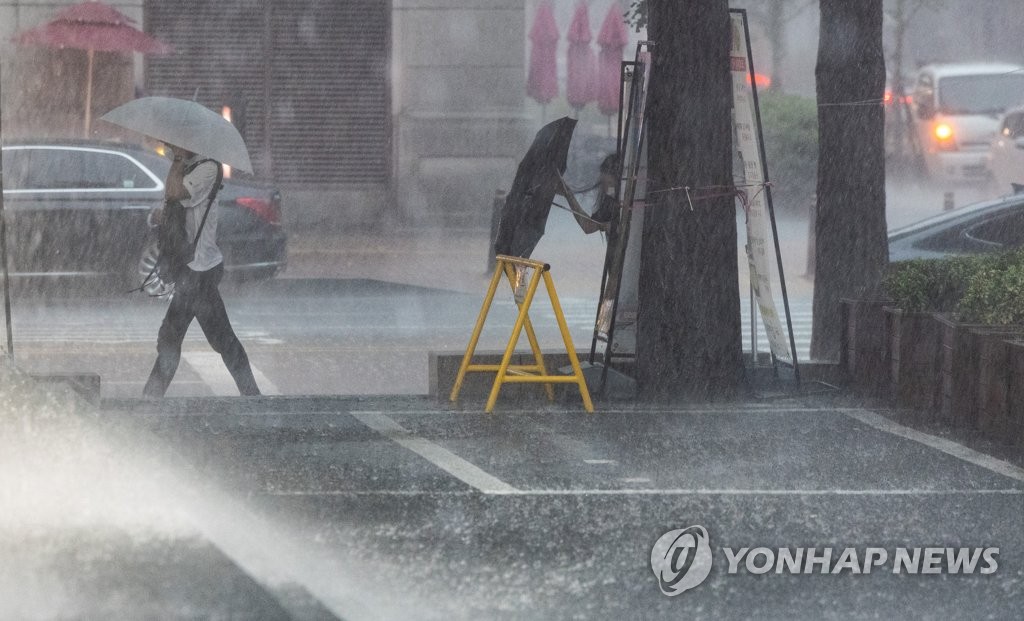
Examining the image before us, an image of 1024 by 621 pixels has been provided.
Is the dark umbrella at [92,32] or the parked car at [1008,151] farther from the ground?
the dark umbrella at [92,32]

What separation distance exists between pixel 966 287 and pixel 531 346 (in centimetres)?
247

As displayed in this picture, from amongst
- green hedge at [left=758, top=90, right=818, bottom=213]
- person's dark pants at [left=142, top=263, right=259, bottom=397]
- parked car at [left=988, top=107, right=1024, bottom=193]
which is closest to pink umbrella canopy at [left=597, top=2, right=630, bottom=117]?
green hedge at [left=758, top=90, right=818, bottom=213]

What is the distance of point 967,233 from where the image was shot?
45.0ft

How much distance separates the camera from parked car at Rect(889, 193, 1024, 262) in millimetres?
13477

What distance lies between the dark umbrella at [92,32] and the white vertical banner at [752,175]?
555 inches

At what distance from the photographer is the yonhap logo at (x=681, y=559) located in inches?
235

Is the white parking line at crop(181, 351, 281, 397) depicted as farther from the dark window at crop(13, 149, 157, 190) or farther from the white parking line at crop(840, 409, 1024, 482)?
the white parking line at crop(840, 409, 1024, 482)

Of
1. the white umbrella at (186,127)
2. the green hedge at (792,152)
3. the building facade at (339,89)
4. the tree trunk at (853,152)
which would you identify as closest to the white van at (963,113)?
the green hedge at (792,152)

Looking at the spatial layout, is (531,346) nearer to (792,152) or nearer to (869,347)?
(869,347)

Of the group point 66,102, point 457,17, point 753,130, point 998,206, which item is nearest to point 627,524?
point 753,130

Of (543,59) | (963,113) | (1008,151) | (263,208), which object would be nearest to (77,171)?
(263,208)

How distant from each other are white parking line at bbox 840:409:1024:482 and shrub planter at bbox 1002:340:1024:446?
0.22 meters

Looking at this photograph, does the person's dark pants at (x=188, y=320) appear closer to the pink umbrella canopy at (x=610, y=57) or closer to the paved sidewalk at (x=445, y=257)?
the paved sidewalk at (x=445, y=257)

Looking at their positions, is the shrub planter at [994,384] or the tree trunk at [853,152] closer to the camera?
the shrub planter at [994,384]
